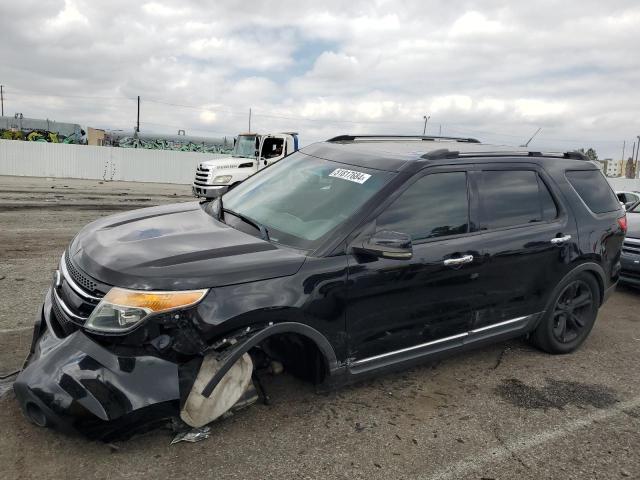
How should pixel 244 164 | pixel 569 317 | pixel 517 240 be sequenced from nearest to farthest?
1. pixel 517 240
2. pixel 569 317
3. pixel 244 164

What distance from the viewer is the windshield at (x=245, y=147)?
→ 55.8 feet

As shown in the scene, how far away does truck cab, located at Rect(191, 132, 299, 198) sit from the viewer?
51.8 ft

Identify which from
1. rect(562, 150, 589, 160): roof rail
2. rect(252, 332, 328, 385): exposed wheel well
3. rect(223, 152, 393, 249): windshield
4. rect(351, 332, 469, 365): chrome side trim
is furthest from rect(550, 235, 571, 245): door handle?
rect(252, 332, 328, 385): exposed wheel well

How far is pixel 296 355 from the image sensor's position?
11.0ft

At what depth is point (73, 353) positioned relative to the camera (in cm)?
267

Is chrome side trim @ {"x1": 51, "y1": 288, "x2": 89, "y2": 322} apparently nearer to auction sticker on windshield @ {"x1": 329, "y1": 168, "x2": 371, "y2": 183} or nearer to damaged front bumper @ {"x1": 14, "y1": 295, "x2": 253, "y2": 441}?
damaged front bumper @ {"x1": 14, "y1": 295, "x2": 253, "y2": 441}

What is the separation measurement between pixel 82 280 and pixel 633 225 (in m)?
6.70

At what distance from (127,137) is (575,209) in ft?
137

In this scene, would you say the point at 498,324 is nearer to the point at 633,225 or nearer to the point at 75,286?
the point at 75,286

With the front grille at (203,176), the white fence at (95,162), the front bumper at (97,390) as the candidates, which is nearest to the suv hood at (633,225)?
the front bumper at (97,390)

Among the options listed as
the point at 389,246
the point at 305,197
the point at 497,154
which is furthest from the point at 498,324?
the point at 305,197

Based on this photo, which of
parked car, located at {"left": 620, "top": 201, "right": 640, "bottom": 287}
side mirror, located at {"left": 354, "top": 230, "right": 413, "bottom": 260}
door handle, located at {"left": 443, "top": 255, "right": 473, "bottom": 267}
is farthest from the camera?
parked car, located at {"left": 620, "top": 201, "right": 640, "bottom": 287}

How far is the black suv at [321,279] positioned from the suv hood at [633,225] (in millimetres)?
2180

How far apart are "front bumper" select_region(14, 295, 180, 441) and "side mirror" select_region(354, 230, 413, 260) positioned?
50.6 inches
